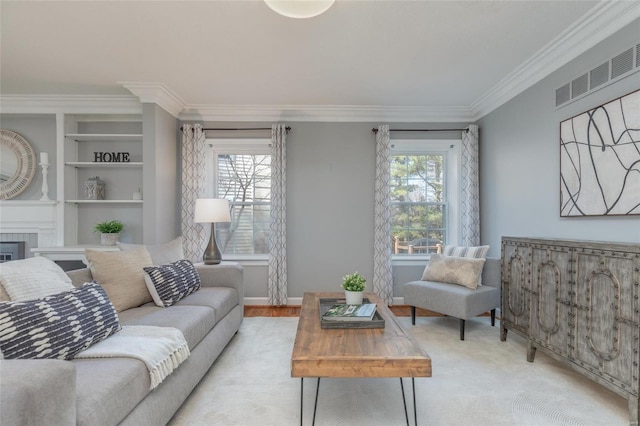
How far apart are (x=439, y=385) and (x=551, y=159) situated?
7.37 feet

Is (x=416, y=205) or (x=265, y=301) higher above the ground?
(x=416, y=205)

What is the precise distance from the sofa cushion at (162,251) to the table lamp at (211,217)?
343 millimetres

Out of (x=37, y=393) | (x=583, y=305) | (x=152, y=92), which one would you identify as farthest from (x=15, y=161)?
(x=583, y=305)

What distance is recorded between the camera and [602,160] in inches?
90.7

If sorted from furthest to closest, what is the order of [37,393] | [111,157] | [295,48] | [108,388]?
[111,157] → [295,48] → [108,388] → [37,393]

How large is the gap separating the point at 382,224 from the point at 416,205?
2.27 feet

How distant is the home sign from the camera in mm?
4020

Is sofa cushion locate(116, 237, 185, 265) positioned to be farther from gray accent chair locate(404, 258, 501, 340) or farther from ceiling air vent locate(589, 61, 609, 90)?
ceiling air vent locate(589, 61, 609, 90)

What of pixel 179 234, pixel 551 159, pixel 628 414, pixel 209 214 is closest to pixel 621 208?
pixel 551 159

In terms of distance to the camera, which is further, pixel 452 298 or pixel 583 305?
pixel 452 298

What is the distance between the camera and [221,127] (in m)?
4.28

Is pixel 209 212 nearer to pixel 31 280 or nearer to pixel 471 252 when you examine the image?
pixel 31 280

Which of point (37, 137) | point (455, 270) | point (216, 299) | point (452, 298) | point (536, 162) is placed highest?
point (37, 137)

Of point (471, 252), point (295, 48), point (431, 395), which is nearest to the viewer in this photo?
point (431, 395)
